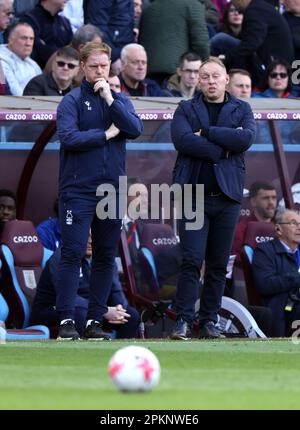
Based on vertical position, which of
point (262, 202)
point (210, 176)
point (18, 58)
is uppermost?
point (18, 58)

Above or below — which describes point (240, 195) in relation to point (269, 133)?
below

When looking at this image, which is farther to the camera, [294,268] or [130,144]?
[130,144]

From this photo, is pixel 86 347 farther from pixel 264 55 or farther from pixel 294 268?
pixel 264 55

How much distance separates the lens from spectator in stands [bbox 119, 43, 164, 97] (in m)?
17.3

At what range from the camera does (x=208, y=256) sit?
1290cm

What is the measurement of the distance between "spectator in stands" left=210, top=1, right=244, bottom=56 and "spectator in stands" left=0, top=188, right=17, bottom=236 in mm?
5513

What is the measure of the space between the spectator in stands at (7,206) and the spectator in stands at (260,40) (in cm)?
501

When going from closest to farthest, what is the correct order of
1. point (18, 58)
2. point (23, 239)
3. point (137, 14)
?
point (23, 239), point (18, 58), point (137, 14)

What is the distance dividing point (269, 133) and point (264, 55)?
3.67m

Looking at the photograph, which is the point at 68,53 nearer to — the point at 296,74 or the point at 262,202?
the point at 262,202

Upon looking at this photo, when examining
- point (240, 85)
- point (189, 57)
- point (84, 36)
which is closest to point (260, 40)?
point (189, 57)

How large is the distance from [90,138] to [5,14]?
19.5ft
